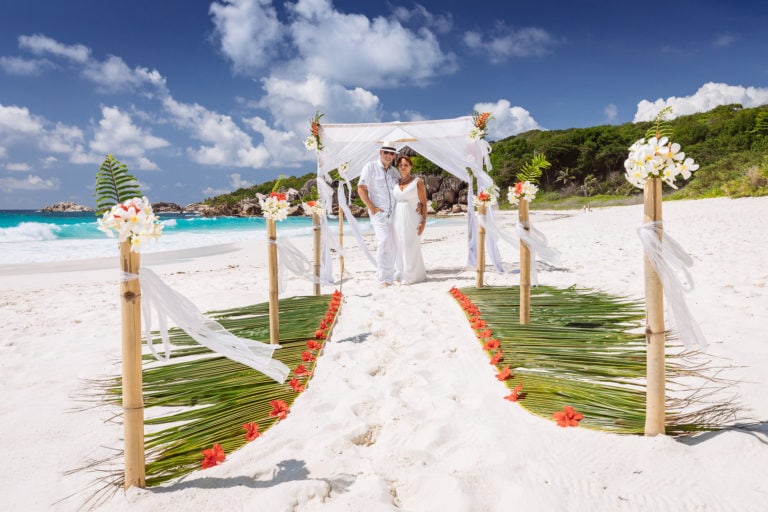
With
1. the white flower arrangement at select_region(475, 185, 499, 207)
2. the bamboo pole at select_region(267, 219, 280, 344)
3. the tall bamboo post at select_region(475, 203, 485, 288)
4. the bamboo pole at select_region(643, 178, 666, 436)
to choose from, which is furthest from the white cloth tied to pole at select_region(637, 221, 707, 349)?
the white flower arrangement at select_region(475, 185, 499, 207)

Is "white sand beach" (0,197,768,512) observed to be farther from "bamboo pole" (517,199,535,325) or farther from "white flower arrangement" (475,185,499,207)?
"white flower arrangement" (475,185,499,207)

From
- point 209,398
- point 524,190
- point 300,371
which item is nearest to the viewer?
point 209,398

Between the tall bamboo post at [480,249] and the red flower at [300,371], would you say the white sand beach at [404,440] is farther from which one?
the tall bamboo post at [480,249]

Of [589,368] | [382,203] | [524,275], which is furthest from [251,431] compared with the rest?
[382,203]

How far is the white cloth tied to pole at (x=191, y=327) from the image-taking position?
81.4 inches

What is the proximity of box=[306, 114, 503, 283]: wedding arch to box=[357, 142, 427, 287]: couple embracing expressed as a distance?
36cm

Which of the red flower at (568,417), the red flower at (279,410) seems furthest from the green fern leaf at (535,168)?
the red flower at (279,410)

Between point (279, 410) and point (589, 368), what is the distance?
2.13 m

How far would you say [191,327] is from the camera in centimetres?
219

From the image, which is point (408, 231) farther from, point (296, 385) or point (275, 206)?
point (296, 385)

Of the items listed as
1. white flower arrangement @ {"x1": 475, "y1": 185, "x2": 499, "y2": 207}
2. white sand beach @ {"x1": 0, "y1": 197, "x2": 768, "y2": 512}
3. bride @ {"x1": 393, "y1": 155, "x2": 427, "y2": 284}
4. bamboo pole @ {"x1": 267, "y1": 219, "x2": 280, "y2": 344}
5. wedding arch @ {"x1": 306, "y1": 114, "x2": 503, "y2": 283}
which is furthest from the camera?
wedding arch @ {"x1": 306, "y1": 114, "x2": 503, "y2": 283}

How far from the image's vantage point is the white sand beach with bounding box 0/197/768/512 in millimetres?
1892

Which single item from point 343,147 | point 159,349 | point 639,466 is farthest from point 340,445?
point 343,147

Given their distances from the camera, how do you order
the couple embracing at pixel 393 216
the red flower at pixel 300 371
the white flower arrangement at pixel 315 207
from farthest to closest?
1. the couple embracing at pixel 393 216
2. the white flower arrangement at pixel 315 207
3. the red flower at pixel 300 371
